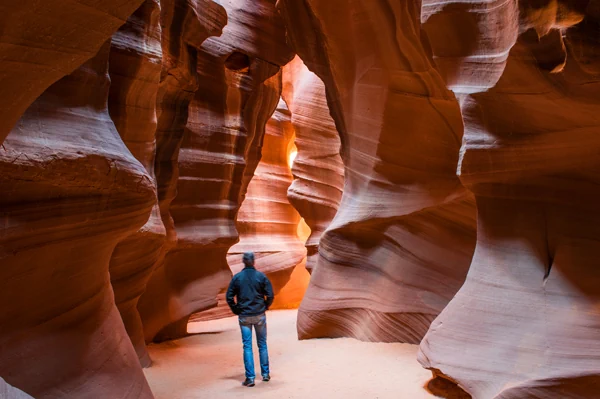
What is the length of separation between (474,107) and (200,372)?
414cm

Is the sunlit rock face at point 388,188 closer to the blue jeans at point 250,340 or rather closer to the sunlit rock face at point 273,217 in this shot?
the blue jeans at point 250,340

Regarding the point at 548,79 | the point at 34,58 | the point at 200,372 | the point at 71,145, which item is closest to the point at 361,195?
the point at 200,372

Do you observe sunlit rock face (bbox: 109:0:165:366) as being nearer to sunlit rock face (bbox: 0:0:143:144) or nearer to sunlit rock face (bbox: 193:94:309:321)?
sunlit rock face (bbox: 0:0:143:144)

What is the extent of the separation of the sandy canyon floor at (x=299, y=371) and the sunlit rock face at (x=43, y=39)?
401 centimetres

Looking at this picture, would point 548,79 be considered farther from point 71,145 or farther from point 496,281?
point 71,145

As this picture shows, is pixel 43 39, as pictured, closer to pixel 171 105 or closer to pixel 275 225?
pixel 171 105

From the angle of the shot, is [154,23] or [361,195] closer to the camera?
[154,23]

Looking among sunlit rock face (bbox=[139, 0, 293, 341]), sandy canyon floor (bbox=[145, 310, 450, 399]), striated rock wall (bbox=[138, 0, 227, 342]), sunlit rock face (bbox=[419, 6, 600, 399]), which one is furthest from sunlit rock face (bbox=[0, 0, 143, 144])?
sunlit rock face (bbox=[139, 0, 293, 341])

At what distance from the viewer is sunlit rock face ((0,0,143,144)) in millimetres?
2002

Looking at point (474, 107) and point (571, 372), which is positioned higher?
point (474, 107)

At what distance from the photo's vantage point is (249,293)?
6164 mm

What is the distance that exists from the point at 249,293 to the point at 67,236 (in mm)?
2734

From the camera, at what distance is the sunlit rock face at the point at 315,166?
45.3 ft

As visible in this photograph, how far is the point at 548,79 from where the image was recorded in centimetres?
399
